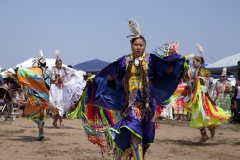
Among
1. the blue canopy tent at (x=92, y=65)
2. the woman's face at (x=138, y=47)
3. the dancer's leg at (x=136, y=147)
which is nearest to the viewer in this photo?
the dancer's leg at (x=136, y=147)

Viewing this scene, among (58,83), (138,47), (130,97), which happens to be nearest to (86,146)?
(130,97)

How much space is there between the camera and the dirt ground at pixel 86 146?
748cm

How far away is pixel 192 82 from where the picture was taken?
913cm

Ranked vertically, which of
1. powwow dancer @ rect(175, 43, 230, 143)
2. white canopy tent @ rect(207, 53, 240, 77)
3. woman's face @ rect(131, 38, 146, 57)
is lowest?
powwow dancer @ rect(175, 43, 230, 143)

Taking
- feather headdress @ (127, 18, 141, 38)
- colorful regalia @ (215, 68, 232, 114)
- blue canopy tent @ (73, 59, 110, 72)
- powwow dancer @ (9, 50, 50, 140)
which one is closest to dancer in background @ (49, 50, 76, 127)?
powwow dancer @ (9, 50, 50, 140)

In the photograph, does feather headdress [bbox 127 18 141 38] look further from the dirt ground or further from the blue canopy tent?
the blue canopy tent

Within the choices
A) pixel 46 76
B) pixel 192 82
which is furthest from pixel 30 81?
pixel 192 82

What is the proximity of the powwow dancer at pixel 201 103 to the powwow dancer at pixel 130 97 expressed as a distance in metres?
2.99

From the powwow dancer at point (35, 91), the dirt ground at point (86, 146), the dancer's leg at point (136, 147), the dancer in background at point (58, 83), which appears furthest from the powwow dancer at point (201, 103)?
the dancer's leg at point (136, 147)

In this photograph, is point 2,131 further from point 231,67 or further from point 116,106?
point 231,67

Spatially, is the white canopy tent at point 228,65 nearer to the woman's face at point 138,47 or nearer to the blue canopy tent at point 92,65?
the blue canopy tent at point 92,65

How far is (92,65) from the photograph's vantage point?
25.0 metres

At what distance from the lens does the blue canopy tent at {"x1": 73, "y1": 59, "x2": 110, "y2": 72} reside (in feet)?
79.5

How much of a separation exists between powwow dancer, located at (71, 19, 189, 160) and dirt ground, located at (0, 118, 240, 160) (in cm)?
123
